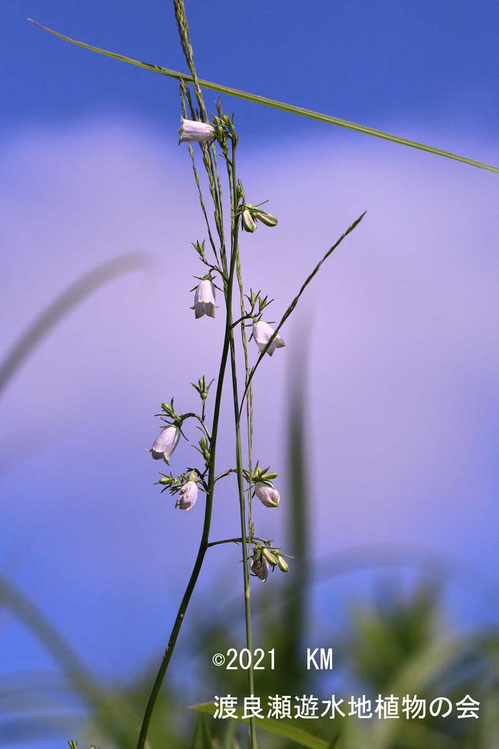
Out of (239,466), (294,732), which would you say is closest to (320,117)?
(239,466)

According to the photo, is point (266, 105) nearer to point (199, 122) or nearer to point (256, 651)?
point (199, 122)

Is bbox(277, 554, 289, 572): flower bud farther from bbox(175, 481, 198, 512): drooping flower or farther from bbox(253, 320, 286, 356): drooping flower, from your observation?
bbox(253, 320, 286, 356): drooping flower

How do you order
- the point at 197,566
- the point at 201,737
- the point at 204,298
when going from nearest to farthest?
1. the point at 197,566
2. the point at 204,298
3. the point at 201,737

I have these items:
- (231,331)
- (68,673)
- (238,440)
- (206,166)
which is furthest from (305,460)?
(68,673)

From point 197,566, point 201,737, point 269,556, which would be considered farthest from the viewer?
point 201,737

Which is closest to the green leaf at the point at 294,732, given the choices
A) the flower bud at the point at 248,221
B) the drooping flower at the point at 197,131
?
the flower bud at the point at 248,221

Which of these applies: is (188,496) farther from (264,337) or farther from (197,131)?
(197,131)

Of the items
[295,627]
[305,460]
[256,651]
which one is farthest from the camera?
[256,651]
